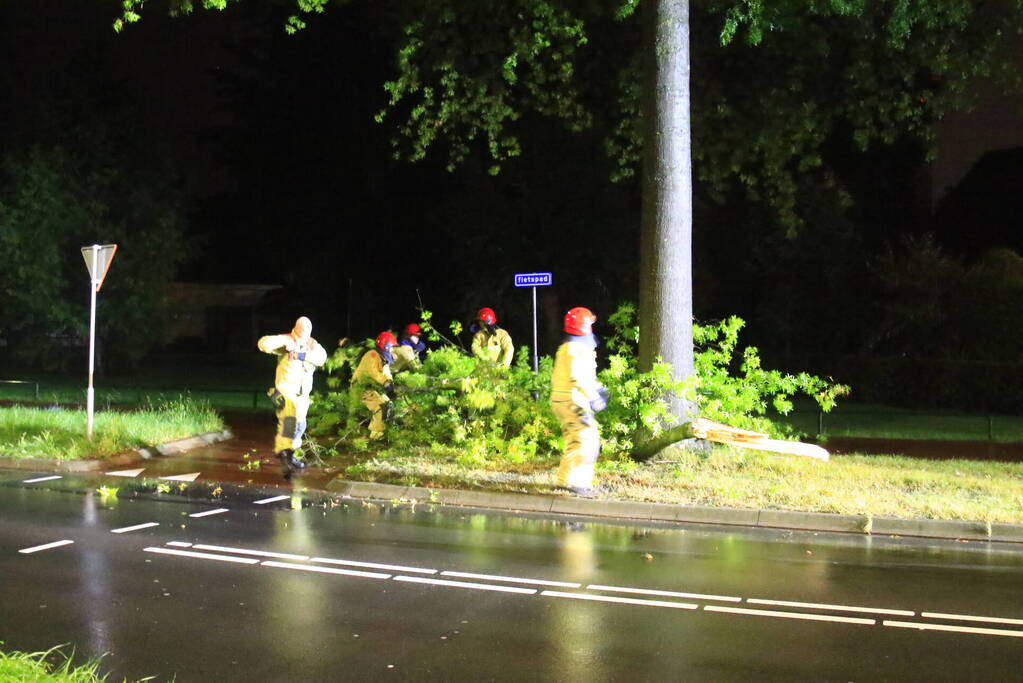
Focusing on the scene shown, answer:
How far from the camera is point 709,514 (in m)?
10.6

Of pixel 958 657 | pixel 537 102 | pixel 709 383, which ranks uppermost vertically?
pixel 537 102

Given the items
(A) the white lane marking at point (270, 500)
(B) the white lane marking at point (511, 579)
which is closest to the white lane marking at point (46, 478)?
(A) the white lane marking at point (270, 500)

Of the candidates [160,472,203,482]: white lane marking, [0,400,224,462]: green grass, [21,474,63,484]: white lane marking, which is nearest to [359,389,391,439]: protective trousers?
[160,472,203,482]: white lane marking

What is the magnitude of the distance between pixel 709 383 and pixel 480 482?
10.2 ft

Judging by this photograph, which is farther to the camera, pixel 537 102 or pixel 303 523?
pixel 537 102

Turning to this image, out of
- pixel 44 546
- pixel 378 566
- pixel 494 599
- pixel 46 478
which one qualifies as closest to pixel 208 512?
pixel 44 546

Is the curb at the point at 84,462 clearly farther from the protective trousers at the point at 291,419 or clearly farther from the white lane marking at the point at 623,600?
the white lane marking at the point at 623,600

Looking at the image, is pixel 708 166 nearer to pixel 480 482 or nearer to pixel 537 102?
pixel 537 102

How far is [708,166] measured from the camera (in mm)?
18375

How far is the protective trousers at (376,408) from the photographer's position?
47.6 ft

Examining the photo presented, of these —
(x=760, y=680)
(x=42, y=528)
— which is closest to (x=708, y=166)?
(x=42, y=528)

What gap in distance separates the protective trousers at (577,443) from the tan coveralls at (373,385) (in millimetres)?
3660

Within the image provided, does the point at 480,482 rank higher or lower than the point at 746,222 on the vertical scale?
lower

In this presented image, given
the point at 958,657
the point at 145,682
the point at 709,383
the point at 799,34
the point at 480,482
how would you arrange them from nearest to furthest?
the point at 145,682 → the point at 958,657 → the point at 480,482 → the point at 709,383 → the point at 799,34
